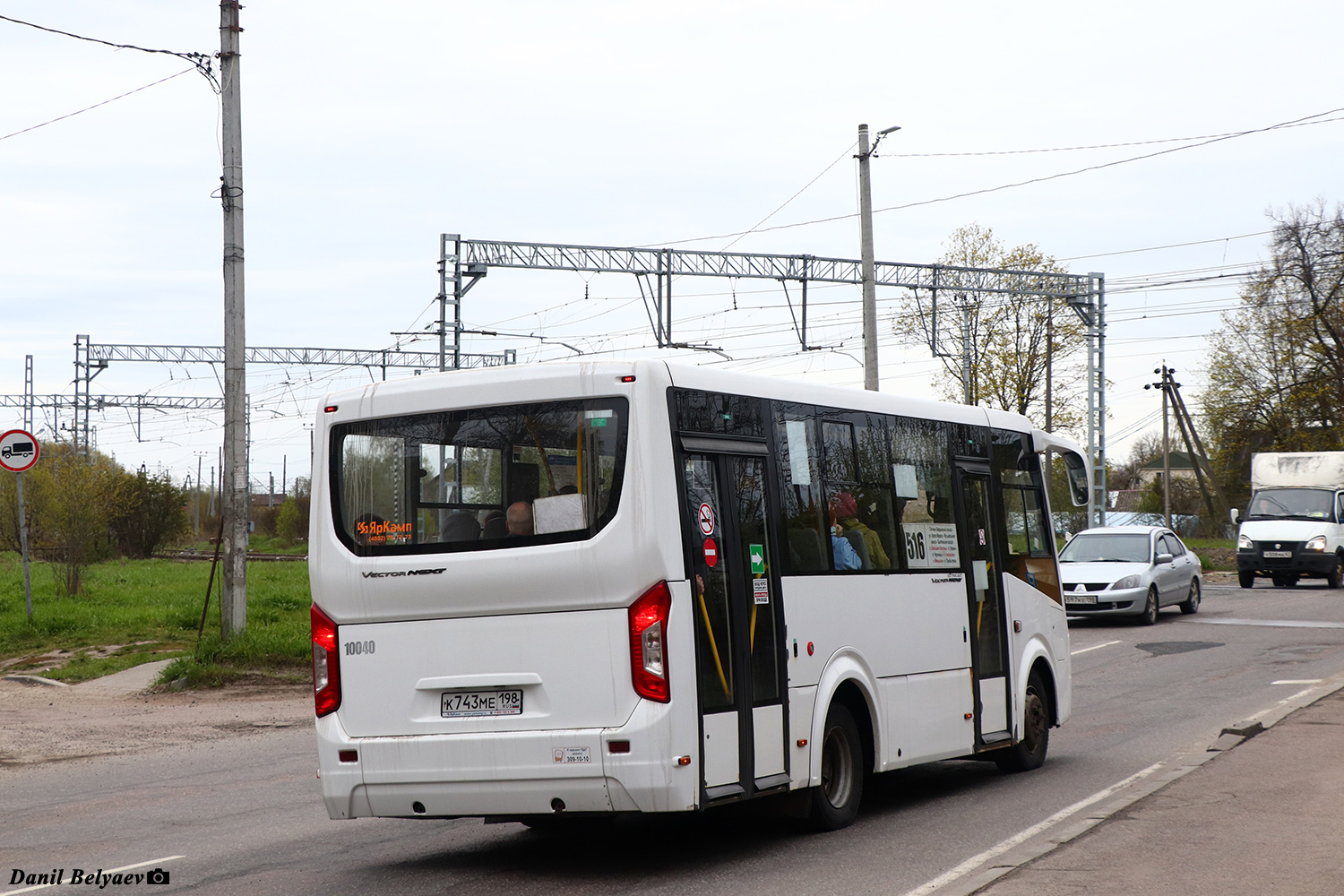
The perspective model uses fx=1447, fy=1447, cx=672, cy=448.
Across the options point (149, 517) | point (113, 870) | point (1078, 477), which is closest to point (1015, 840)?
point (113, 870)

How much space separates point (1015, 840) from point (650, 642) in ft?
7.86

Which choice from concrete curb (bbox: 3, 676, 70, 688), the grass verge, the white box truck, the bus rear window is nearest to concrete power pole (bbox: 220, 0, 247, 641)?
the grass verge

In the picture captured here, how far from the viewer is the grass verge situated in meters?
18.2

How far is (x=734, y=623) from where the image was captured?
Answer: 751 cm

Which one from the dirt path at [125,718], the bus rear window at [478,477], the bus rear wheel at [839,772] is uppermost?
the bus rear window at [478,477]

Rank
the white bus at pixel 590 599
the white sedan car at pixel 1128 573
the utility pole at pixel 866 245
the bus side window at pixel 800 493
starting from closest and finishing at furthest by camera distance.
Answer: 1. the white bus at pixel 590 599
2. the bus side window at pixel 800 493
3. the white sedan car at pixel 1128 573
4. the utility pole at pixel 866 245

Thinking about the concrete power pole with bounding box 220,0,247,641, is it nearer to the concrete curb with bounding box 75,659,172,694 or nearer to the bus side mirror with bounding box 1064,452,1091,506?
the concrete curb with bounding box 75,659,172,694

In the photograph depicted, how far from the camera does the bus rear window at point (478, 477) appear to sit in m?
7.25

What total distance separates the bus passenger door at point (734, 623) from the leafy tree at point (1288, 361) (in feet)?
178

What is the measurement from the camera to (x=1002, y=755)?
35.4ft

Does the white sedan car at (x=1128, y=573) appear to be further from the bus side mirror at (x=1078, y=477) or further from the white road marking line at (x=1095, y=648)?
the bus side mirror at (x=1078, y=477)

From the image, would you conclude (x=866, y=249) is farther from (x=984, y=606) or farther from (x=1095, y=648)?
(x=984, y=606)

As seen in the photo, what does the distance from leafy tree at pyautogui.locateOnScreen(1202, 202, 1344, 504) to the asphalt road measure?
155ft

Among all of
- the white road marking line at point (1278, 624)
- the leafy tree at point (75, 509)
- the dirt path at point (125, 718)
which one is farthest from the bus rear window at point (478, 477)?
the leafy tree at point (75, 509)
